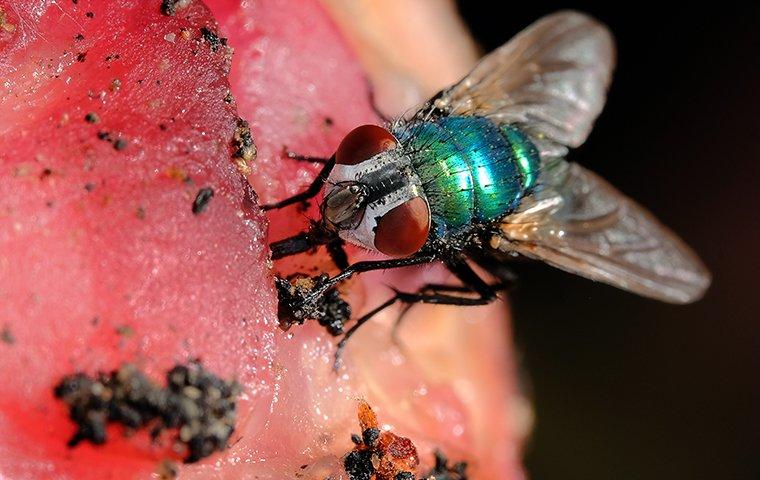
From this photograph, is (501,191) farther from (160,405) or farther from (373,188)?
(160,405)

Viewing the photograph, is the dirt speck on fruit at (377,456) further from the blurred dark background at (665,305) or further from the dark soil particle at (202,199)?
the blurred dark background at (665,305)

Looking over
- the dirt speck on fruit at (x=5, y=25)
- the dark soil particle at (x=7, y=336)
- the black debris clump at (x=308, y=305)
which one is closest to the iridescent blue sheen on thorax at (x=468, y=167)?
the black debris clump at (x=308, y=305)

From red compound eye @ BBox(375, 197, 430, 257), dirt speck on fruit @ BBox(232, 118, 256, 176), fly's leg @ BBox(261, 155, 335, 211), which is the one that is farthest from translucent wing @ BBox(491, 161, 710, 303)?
dirt speck on fruit @ BBox(232, 118, 256, 176)

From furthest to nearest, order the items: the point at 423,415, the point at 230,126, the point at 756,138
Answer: the point at 756,138 < the point at 423,415 < the point at 230,126

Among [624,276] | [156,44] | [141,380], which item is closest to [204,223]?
[141,380]

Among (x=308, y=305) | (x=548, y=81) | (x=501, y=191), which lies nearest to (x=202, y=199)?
(x=308, y=305)

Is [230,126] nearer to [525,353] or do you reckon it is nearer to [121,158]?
[121,158]
